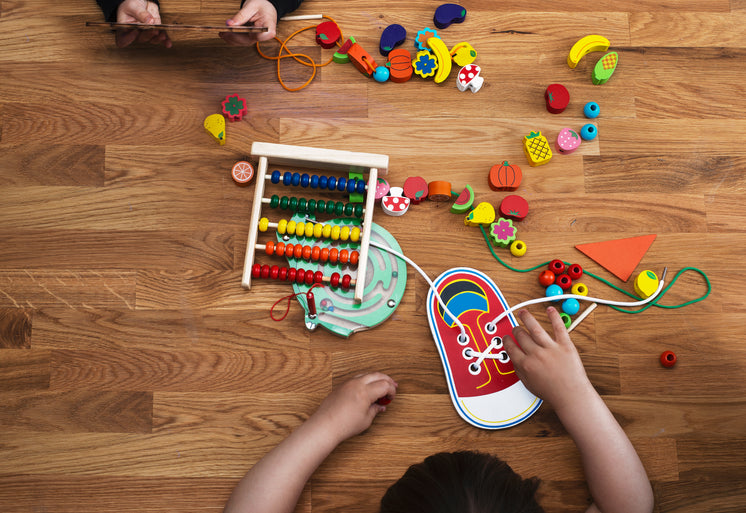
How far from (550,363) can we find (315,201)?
459 millimetres

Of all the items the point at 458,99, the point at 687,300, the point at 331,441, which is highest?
the point at 458,99

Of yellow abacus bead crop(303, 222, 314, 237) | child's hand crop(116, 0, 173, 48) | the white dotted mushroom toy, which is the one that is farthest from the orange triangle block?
child's hand crop(116, 0, 173, 48)

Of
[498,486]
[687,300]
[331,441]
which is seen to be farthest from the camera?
[687,300]

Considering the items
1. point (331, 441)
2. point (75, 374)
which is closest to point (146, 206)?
point (75, 374)

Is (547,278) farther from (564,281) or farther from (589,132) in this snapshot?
(589,132)

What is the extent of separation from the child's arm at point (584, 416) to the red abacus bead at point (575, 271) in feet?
0.32

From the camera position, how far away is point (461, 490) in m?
0.63

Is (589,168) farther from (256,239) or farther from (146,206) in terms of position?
(146,206)

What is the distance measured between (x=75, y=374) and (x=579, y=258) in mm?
880

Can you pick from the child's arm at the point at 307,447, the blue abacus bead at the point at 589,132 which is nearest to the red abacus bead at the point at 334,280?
the child's arm at the point at 307,447

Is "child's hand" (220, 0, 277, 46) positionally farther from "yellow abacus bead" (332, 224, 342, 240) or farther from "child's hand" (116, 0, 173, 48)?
"yellow abacus bead" (332, 224, 342, 240)

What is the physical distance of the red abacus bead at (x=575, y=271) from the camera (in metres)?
0.86

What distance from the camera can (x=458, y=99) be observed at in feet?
3.08

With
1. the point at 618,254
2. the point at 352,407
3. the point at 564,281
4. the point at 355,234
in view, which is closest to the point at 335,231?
the point at 355,234
